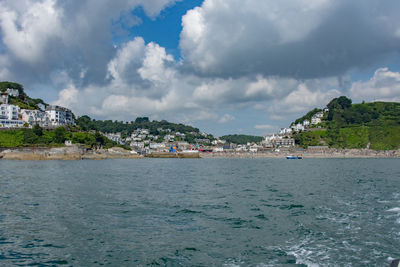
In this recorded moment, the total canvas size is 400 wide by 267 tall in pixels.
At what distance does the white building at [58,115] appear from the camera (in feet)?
395

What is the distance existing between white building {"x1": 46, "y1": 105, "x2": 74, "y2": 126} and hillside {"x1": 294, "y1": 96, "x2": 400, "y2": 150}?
417ft

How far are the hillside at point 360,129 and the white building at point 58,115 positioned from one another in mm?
127186

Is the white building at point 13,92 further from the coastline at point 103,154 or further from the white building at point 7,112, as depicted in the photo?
the coastline at point 103,154

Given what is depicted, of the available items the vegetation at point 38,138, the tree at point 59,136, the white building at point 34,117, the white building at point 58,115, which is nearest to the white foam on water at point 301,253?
the vegetation at point 38,138

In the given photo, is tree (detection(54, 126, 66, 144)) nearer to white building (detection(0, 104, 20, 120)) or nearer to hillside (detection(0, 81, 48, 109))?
white building (detection(0, 104, 20, 120))

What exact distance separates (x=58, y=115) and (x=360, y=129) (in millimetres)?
161314

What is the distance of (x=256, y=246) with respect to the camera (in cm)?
971

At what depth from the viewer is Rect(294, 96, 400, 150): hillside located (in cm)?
15225

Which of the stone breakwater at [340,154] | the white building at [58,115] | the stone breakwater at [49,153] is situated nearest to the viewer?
the stone breakwater at [49,153]

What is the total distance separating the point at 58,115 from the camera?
124 m

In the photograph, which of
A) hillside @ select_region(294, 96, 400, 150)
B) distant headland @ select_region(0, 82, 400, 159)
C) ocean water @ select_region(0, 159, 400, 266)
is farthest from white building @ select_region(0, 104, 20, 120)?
hillside @ select_region(294, 96, 400, 150)

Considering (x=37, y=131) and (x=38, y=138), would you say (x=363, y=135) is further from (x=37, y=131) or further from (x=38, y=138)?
(x=37, y=131)

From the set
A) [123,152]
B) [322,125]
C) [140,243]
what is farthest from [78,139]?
[322,125]

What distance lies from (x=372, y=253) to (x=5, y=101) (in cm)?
13444
